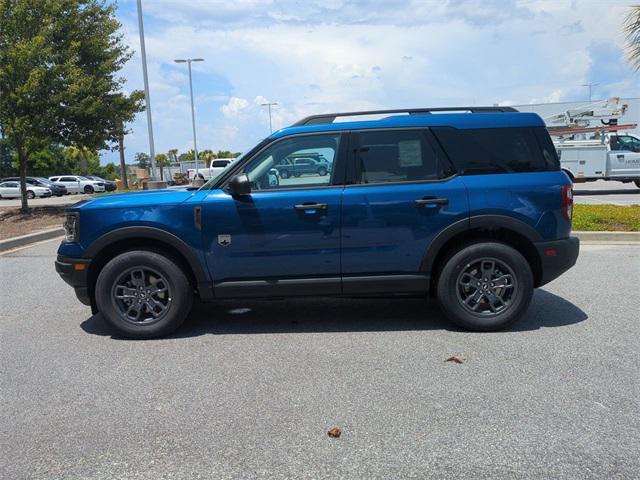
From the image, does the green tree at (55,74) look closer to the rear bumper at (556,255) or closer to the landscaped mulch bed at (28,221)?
the landscaped mulch bed at (28,221)

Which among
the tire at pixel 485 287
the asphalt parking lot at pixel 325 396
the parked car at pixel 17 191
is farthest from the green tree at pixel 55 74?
the parked car at pixel 17 191

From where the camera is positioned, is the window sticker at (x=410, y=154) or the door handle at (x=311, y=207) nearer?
the door handle at (x=311, y=207)

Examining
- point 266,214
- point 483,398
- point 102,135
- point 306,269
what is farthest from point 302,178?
point 102,135

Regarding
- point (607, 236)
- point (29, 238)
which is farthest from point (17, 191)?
point (607, 236)

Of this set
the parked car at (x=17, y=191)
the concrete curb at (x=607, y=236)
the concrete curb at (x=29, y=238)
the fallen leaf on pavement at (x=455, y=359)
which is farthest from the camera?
the parked car at (x=17, y=191)

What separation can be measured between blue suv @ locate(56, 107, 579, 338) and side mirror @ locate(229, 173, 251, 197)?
5cm

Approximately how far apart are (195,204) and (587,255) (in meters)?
6.39

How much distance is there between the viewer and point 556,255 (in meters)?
5.02

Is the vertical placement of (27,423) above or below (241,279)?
below

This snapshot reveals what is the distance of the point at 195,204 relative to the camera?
16.2 ft

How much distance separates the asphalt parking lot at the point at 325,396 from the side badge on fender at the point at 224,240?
89cm

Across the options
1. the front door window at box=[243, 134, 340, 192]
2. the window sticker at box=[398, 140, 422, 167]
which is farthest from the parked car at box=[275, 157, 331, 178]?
the window sticker at box=[398, 140, 422, 167]

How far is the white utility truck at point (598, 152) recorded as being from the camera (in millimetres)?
20109

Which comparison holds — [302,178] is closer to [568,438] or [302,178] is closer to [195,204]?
[195,204]
